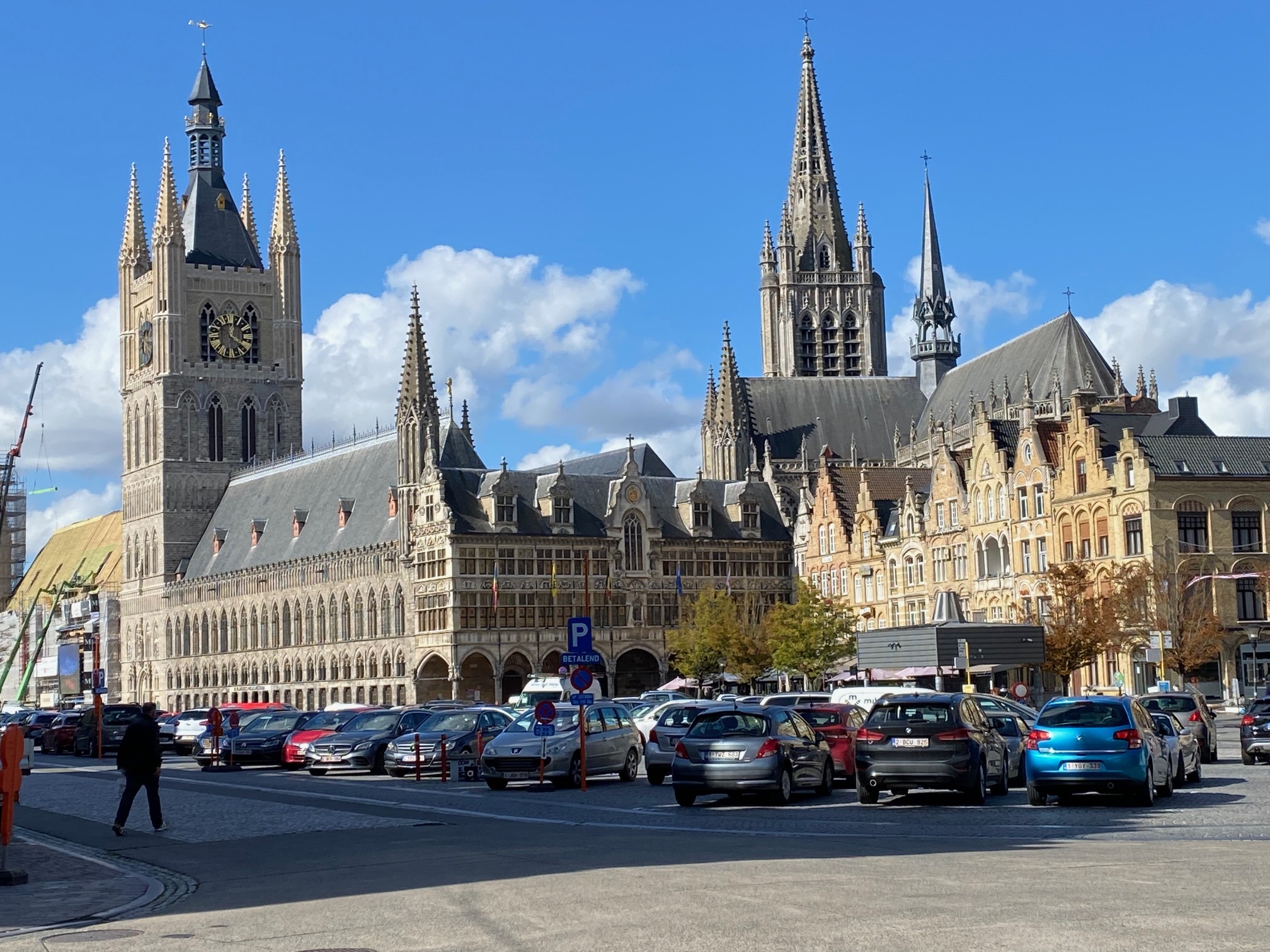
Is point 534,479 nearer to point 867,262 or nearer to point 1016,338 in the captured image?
point 1016,338

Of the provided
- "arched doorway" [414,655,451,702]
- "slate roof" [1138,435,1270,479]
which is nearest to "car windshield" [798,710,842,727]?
"slate roof" [1138,435,1270,479]

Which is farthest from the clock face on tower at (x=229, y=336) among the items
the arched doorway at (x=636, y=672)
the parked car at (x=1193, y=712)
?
the parked car at (x=1193, y=712)

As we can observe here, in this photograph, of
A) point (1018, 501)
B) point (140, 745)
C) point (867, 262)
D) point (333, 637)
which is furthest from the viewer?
point (867, 262)

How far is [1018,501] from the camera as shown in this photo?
77625 millimetres

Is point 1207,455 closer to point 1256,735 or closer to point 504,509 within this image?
point 1256,735

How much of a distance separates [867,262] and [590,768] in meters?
110

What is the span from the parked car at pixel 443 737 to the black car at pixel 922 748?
12.8 m

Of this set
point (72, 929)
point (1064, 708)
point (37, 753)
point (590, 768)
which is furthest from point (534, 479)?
point (72, 929)

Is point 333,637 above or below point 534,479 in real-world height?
below

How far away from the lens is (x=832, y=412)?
402 ft

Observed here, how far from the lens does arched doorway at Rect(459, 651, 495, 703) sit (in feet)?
312

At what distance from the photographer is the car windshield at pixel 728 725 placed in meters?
28.5

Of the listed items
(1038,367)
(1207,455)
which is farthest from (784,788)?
(1038,367)

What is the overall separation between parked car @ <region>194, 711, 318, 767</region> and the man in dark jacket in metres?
20.4
